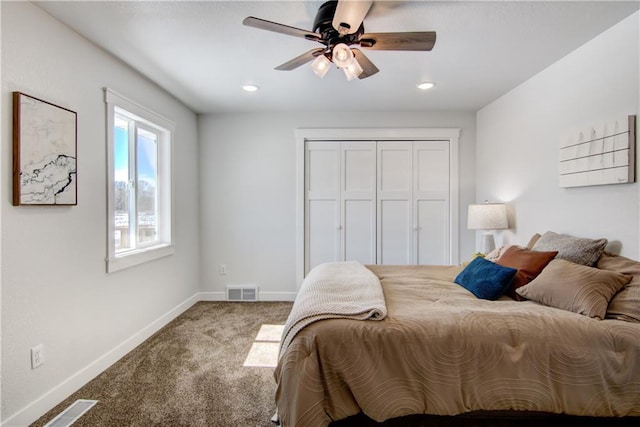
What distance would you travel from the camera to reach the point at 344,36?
1761 mm

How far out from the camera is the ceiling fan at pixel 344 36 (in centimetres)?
160

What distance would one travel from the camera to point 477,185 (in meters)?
4.01

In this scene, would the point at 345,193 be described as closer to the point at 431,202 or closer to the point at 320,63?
the point at 431,202

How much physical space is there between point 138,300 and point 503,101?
4188 mm

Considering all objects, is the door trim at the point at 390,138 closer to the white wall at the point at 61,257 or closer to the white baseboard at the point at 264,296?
the white baseboard at the point at 264,296

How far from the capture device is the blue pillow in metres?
2.03

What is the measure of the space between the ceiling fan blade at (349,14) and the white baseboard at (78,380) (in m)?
2.73

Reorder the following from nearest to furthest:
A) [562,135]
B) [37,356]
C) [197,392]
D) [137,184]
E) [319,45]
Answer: [37,356], [197,392], [319,45], [562,135], [137,184]

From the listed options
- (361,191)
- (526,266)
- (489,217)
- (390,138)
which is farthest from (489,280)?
(390,138)

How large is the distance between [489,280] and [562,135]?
55.6 inches

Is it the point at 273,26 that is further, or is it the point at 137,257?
the point at 137,257

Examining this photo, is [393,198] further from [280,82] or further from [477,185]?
[280,82]

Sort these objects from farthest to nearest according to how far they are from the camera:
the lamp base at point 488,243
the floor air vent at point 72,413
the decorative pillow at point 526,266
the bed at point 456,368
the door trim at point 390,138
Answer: the door trim at point 390,138 < the lamp base at point 488,243 < the decorative pillow at point 526,266 < the floor air vent at point 72,413 < the bed at point 456,368

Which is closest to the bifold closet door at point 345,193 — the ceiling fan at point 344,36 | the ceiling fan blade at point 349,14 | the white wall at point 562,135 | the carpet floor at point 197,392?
the white wall at point 562,135
